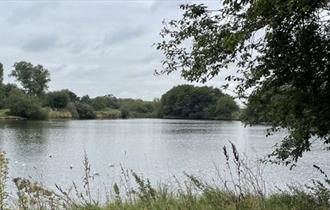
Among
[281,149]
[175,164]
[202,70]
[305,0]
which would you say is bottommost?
[175,164]

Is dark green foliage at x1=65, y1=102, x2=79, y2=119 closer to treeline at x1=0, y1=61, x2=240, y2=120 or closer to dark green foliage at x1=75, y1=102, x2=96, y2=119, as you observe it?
treeline at x1=0, y1=61, x2=240, y2=120

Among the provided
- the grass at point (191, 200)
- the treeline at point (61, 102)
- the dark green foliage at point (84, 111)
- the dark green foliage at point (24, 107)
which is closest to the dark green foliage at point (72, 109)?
the treeline at point (61, 102)

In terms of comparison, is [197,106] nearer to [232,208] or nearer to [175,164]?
[175,164]

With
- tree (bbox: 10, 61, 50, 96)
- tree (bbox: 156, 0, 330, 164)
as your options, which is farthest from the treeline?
tree (bbox: 156, 0, 330, 164)

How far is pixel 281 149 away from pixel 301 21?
297 centimetres

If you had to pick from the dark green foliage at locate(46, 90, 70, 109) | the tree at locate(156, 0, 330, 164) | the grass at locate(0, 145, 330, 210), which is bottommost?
the grass at locate(0, 145, 330, 210)

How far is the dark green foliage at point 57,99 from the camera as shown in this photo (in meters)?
162

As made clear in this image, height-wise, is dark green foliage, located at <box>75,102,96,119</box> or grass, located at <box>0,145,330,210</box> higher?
dark green foliage, located at <box>75,102,96,119</box>

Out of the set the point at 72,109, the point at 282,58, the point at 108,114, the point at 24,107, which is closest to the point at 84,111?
the point at 72,109

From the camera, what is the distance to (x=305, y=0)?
18.6 ft

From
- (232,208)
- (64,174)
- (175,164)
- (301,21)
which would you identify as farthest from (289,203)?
(175,164)

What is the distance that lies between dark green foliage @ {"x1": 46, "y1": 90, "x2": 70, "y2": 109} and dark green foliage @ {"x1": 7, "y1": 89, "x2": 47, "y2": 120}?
63.8ft

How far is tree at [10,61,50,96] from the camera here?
158m

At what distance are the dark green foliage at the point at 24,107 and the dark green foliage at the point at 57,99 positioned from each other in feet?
63.8
